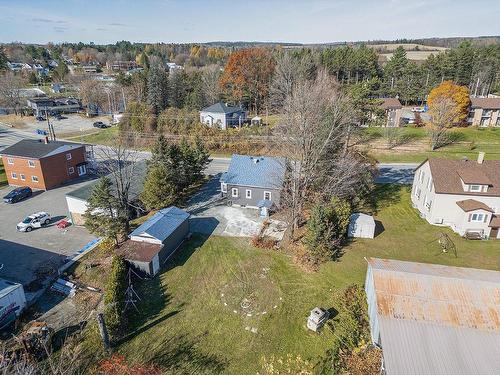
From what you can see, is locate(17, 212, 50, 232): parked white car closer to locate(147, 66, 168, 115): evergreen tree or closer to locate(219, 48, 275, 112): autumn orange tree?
locate(147, 66, 168, 115): evergreen tree

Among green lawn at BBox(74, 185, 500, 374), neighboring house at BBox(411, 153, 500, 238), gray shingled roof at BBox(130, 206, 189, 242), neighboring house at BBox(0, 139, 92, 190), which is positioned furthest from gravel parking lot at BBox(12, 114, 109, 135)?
neighboring house at BBox(411, 153, 500, 238)

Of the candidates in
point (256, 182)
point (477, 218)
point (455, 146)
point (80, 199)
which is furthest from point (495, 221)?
point (80, 199)

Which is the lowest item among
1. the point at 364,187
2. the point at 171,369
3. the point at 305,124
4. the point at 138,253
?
the point at 171,369

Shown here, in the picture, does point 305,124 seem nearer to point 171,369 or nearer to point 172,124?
point 171,369

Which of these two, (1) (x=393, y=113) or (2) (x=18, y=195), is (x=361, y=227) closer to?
(2) (x=18, y=195)

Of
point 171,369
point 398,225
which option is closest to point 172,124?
point 398,225

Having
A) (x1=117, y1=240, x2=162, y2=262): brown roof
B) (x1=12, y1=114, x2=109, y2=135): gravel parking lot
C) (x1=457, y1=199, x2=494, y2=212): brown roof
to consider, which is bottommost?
(x1=117, y1=240, x2=162, y2=262): brown roof

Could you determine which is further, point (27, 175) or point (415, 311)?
point (27, 175)
